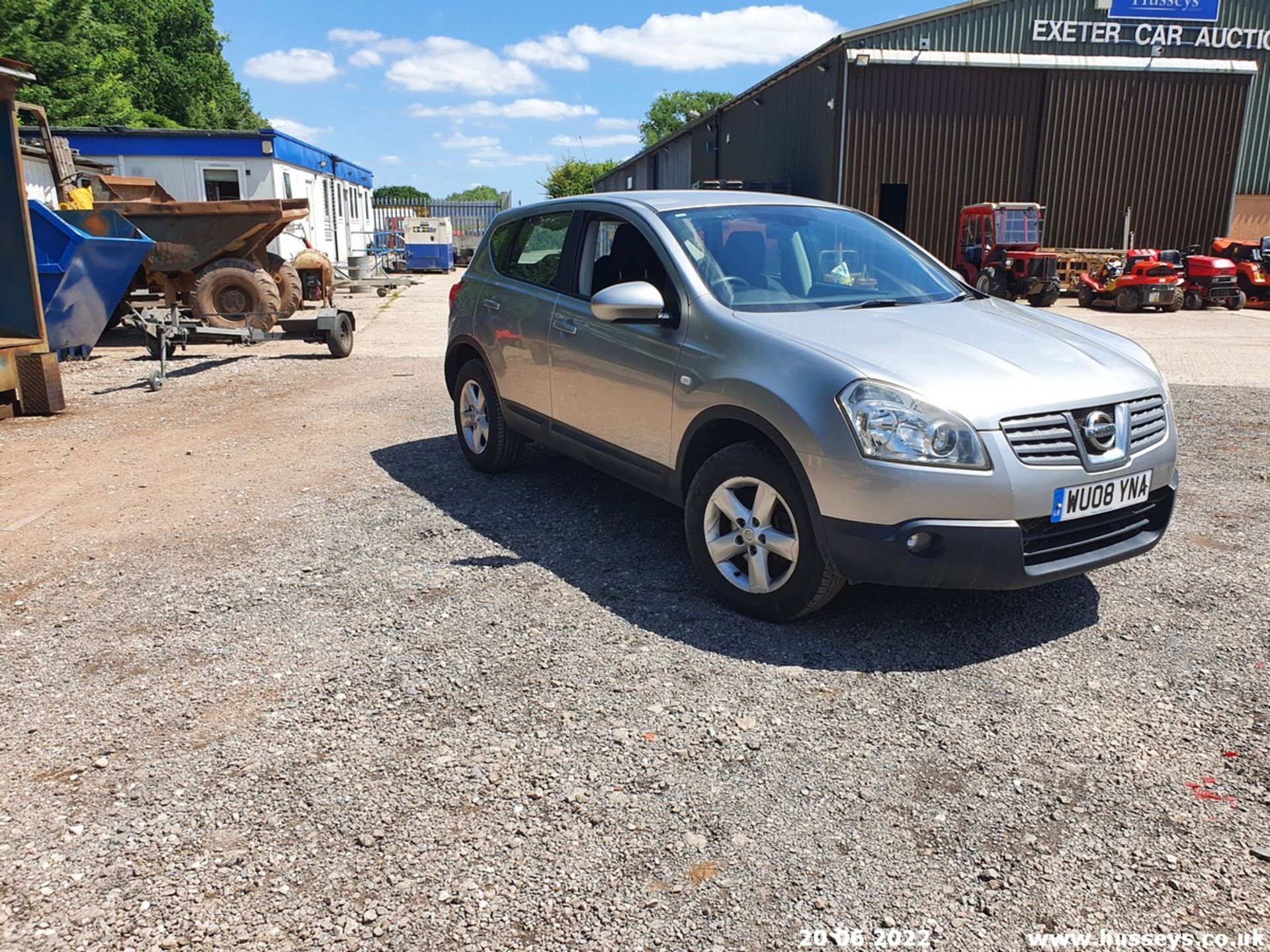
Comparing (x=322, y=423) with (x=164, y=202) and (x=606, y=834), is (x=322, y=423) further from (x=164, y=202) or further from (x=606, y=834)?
(x=164, y=202)

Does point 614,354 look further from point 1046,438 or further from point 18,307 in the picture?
point 18,307

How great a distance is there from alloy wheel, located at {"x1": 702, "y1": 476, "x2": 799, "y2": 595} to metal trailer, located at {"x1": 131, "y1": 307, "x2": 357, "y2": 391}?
8536 millimetres

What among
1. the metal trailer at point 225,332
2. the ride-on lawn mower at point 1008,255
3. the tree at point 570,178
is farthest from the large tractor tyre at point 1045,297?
the tree at point 570,178

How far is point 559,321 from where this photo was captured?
5230 millimetres

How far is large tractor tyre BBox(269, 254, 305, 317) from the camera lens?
15156mm

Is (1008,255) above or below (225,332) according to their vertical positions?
above

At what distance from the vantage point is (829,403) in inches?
140

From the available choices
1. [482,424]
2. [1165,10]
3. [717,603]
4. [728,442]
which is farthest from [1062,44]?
[717,603]

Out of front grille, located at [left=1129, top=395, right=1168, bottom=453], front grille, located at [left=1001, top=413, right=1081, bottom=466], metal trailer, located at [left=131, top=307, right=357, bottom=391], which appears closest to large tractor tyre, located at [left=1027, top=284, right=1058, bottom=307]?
metal trailer, located at [left=131, top=307, right=357, bottom=391]

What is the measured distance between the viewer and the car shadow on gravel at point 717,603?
374cm

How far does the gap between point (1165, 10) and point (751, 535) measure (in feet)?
91.6

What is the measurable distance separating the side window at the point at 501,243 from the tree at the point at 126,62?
2239cm

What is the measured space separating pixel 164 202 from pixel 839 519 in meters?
13.0

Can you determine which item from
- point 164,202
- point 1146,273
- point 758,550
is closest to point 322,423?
point 758,550
